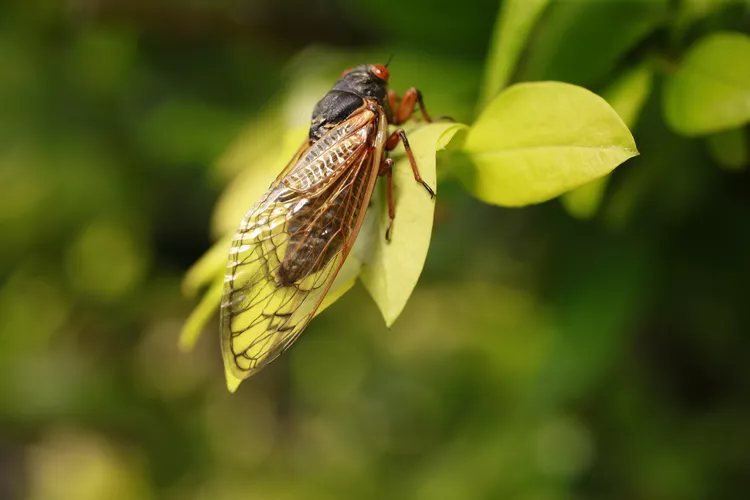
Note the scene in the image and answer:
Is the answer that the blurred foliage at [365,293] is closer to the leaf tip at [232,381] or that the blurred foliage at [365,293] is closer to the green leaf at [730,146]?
the green leaf at [730,146]

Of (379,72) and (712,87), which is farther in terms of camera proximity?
(379,72)

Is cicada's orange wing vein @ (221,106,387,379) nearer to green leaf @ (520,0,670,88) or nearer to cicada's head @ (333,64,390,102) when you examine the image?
cicada's head @ (333,64,390,102)

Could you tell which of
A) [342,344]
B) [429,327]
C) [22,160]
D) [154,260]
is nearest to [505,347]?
[429,327]

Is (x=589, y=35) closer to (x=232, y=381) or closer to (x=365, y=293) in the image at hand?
(x=232, y=381)

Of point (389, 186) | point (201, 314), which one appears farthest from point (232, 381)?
point (389, 186)

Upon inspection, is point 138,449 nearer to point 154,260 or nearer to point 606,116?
point 154,260

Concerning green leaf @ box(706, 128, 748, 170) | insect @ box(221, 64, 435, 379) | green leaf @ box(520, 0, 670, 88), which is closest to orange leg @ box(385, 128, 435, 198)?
insect @ box(221, 64, 435, 379)
